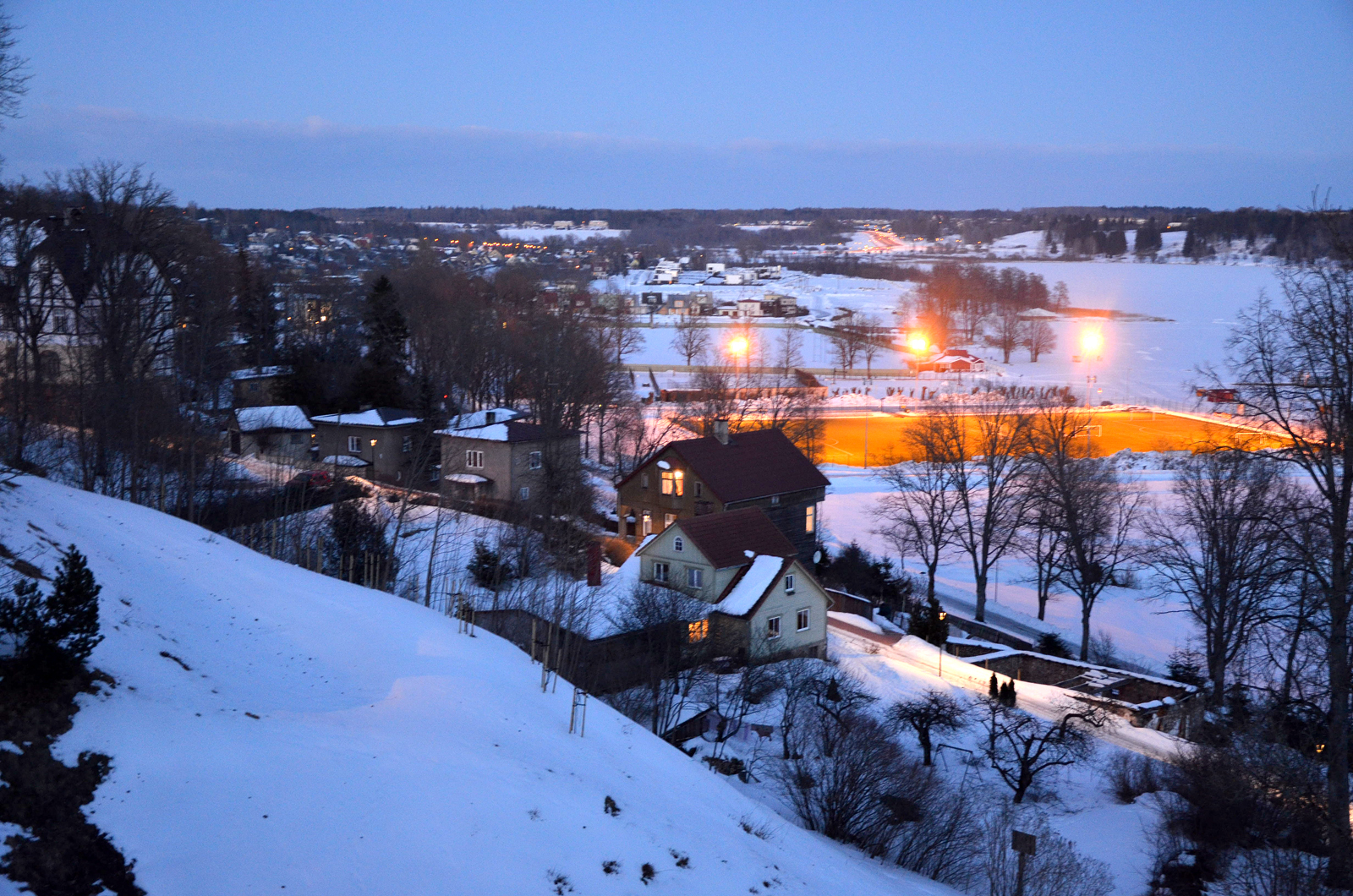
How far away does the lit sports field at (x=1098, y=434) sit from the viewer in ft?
142

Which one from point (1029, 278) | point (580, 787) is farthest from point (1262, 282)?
point (580, 787)

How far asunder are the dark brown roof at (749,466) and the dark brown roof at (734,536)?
3.67 meters

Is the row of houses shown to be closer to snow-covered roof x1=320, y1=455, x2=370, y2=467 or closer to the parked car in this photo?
snow-covered roof x1=320, y1=455, x2=370, y2=467

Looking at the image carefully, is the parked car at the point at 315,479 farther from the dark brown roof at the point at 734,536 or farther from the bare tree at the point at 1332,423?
the bare tree at the point at 1332,423

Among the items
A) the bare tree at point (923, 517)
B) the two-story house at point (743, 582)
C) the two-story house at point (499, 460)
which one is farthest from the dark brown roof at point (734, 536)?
the two-story house at point (499, 460)

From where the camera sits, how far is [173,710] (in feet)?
28.6

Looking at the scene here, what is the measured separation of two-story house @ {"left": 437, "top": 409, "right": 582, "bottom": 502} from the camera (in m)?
34.1

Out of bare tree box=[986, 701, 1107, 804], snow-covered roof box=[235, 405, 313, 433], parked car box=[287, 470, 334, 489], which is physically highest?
snow-covered roof box=[235, 405, 313, 433]

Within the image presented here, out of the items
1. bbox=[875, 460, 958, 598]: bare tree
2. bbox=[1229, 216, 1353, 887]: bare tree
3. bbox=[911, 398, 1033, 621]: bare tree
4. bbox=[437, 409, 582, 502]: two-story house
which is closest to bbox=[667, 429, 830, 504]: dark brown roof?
bbox=[875, 460, 958, 598]: bare tree

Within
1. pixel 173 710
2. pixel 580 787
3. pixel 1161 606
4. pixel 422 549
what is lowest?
pixel 1161 606

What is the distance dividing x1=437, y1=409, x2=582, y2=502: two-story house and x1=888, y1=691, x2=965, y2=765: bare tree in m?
17.0

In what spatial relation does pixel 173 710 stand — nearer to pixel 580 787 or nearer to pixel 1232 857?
pixel 580 787

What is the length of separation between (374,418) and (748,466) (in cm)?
1523

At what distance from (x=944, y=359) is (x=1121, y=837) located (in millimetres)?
57142
